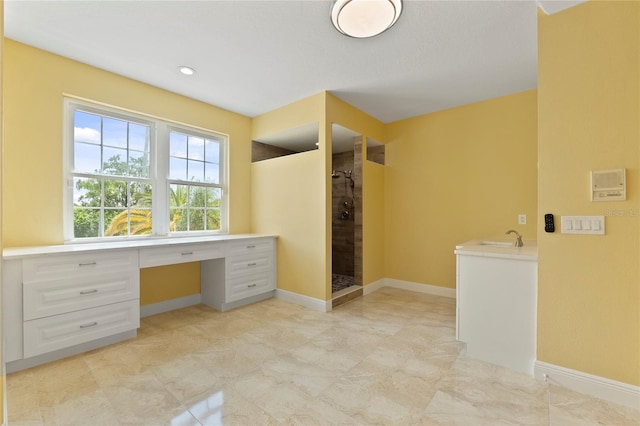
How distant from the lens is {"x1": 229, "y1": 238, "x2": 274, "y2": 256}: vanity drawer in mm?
3348

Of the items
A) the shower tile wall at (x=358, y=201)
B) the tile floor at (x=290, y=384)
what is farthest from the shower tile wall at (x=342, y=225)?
the tile floor at (x=290, y=384)

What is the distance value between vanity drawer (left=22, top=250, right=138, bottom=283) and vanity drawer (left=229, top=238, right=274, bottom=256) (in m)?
1.01

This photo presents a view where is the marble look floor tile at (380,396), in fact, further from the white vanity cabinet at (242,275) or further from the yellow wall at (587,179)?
the white vanity cabinet at (242,275)

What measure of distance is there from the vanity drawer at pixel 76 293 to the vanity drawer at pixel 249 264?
0.98 meters

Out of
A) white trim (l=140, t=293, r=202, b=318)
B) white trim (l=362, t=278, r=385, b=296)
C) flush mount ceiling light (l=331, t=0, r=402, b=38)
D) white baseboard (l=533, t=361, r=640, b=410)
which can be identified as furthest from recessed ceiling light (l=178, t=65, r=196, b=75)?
white baseboard (l=533, t=361, r=640, b=410)

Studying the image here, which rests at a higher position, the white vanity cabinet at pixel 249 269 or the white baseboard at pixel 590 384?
the white vanity cabinet at pixel 249 269

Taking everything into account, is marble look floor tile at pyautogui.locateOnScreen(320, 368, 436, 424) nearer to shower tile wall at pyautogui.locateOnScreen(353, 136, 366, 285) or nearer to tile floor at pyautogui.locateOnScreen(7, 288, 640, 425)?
tile floor at pyautogui.locateOnScreen(7, 288, 640, 425)

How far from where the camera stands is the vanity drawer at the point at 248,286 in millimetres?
3311

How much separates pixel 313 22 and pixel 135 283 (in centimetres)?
270

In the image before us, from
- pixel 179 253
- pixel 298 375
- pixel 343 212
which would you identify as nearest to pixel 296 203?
pixel 179 253

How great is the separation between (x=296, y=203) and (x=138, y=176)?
1.84 meters

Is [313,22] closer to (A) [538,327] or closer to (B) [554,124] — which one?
(B) [554,124]

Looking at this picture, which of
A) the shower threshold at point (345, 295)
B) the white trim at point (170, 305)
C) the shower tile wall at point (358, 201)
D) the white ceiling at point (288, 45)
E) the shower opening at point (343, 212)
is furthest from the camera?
the shower opening at point (343, 212)

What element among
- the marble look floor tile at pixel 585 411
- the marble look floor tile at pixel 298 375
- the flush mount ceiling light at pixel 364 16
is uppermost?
the flush mount ceiling light at pixel 364 16
